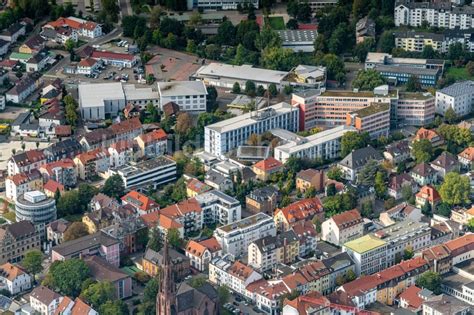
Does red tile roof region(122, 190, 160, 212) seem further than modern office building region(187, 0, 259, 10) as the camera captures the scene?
No

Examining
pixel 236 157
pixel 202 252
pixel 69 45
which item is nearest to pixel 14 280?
pixel 202 252

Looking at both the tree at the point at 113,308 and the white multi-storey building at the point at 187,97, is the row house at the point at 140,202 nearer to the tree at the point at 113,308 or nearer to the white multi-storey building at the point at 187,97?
the tree at the point at 113,308

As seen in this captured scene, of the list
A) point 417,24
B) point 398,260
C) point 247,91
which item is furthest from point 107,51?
point 398,260

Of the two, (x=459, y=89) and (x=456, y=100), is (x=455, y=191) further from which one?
(x=459, y=89)

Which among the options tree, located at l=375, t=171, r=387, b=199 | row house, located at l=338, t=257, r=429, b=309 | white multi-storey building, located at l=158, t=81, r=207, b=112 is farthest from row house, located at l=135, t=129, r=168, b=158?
row house, located at l=338, t=257, r=429, b=309

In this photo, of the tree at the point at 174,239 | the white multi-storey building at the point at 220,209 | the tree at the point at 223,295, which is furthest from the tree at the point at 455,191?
the tree at the point at 223,295

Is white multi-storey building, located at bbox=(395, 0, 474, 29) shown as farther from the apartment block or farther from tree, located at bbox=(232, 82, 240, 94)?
the apartment block

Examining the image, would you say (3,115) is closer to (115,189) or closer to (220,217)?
(115,189)
